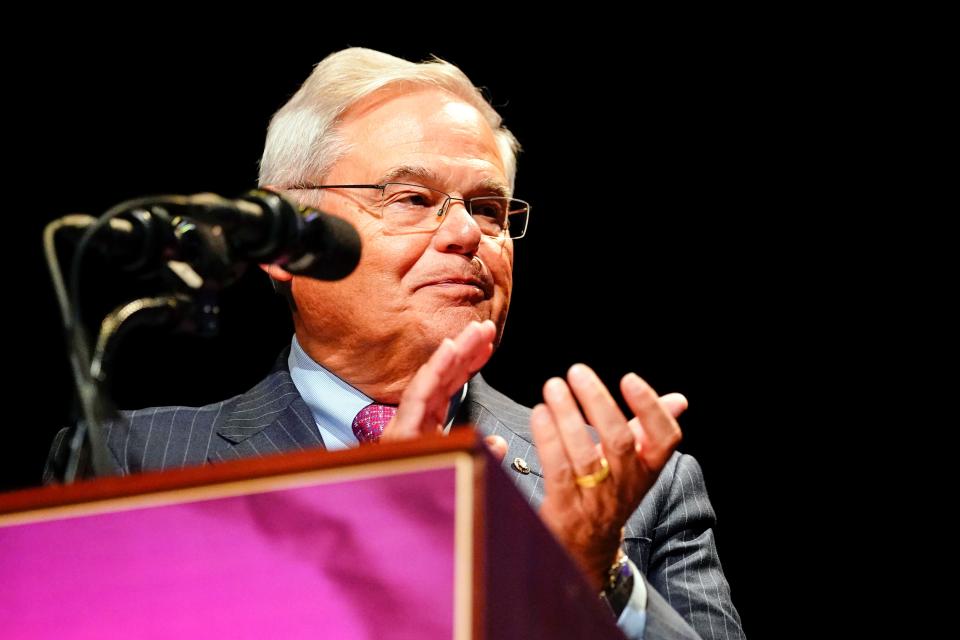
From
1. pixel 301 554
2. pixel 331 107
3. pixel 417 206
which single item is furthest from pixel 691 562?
pixel 301 554

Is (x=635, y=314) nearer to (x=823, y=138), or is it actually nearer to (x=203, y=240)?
(x=823, y=138)

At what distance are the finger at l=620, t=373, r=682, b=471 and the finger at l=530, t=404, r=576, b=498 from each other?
0.10m

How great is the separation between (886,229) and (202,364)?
182 cm

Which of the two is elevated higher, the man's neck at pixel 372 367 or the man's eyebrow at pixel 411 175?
the man's eyebrow at pixel 411 175

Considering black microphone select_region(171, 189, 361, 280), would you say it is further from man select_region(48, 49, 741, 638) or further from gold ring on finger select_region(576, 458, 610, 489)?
man select_region(48, 49, 741, 638)

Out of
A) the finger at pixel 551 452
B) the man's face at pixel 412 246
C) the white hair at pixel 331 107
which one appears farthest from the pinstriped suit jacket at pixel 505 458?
the finger at pixel 551 452

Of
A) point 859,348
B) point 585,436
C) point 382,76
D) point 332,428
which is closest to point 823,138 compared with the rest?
point 859,348

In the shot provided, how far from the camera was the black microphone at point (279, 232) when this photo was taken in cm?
117

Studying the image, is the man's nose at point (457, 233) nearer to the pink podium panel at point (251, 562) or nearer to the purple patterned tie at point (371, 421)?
the purple patterned tie at point (371, 421)

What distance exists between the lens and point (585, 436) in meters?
1.35

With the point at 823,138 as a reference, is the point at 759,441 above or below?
below

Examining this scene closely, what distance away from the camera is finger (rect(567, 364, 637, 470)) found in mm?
1355

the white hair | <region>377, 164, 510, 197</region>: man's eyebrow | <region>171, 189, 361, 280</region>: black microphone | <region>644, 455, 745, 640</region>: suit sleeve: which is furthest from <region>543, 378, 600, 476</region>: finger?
the white hair

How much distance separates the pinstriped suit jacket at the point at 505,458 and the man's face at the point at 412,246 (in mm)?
174
